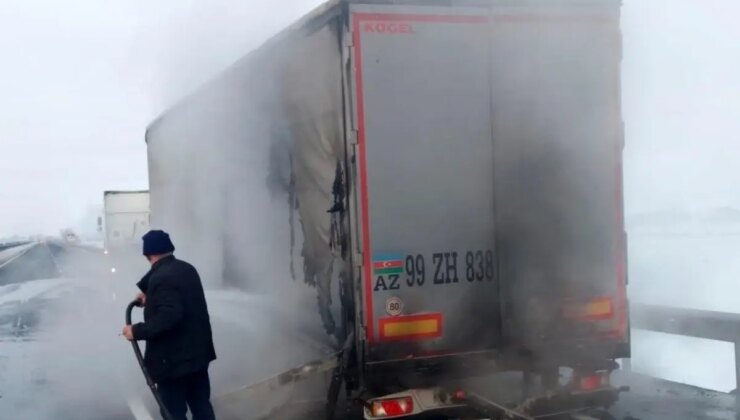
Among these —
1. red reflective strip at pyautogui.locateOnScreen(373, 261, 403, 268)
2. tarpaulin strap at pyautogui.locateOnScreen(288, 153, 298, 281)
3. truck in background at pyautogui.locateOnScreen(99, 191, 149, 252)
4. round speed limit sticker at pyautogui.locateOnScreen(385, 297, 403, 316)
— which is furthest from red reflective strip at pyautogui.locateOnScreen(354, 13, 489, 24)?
truck in background at pyautogui.locateOnScreen(99, 191, 149, 252)

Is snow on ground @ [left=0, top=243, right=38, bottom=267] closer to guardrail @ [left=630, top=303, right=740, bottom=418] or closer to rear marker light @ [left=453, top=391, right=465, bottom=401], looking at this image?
guardrail @ [left=630, top=303, right=740, bottom=418]

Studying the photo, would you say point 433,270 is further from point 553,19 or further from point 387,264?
point 553,19

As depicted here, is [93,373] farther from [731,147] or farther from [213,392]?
[731,147]

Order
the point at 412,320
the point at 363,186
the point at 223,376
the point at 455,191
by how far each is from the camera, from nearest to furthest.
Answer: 1. the point at 363,186
2. the point at 412,320
3. the point at 455,191
4. the point at 223,376

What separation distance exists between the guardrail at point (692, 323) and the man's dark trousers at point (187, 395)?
4.15m

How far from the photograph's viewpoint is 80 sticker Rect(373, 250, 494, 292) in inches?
191

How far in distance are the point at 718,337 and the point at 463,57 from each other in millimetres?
3811

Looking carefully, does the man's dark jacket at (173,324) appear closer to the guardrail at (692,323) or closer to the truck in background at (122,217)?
the guardrail at (692,323)

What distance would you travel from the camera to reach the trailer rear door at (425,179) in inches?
190

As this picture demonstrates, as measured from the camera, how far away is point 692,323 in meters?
7.29

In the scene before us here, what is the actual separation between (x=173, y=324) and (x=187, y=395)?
621mm

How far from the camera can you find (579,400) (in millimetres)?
5371

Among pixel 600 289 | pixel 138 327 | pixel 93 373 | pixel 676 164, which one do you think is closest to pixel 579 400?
pixel 600 289

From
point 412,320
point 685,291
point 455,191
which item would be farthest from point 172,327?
point 685,291
